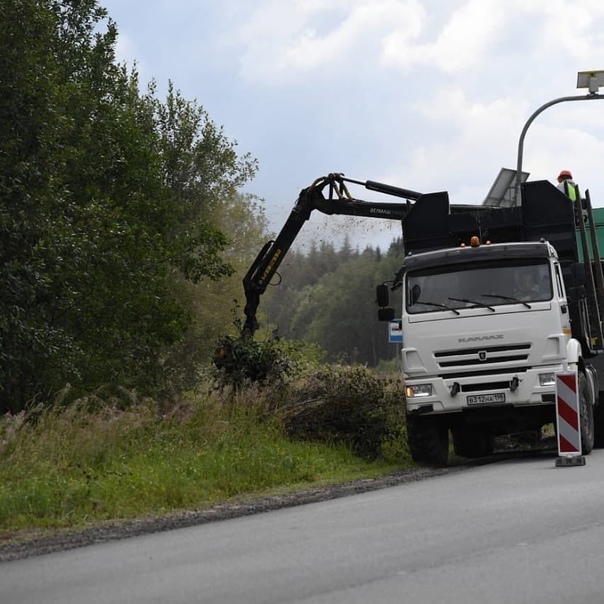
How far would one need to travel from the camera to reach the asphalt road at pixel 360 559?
7488mm

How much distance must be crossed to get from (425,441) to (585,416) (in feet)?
7.73

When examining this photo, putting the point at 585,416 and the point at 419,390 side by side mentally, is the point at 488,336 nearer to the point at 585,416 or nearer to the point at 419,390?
the point at 419,390

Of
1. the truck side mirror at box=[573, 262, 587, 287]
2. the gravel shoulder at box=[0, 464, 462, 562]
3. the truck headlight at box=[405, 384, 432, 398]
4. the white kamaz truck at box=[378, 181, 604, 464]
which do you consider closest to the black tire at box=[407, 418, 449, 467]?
the white kamaz truck at box=[378, 181, 604, 464]

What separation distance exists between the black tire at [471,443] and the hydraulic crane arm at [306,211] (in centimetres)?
516

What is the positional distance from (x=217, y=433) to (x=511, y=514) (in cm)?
785

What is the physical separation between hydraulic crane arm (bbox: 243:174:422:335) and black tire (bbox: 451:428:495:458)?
5161 millimetres

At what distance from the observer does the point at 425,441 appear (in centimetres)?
1861

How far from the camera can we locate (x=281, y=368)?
22.0 m

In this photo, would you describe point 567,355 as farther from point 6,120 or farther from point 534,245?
point 6,120

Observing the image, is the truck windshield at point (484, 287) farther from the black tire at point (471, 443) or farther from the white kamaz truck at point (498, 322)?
the black tire at point (471, 443)

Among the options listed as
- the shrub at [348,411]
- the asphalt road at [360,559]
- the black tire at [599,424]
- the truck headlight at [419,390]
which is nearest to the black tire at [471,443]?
the shrub at [348,411]

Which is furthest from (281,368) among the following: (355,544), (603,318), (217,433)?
(355,544)

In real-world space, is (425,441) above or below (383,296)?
below

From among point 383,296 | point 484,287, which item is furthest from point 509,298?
point 383,296
